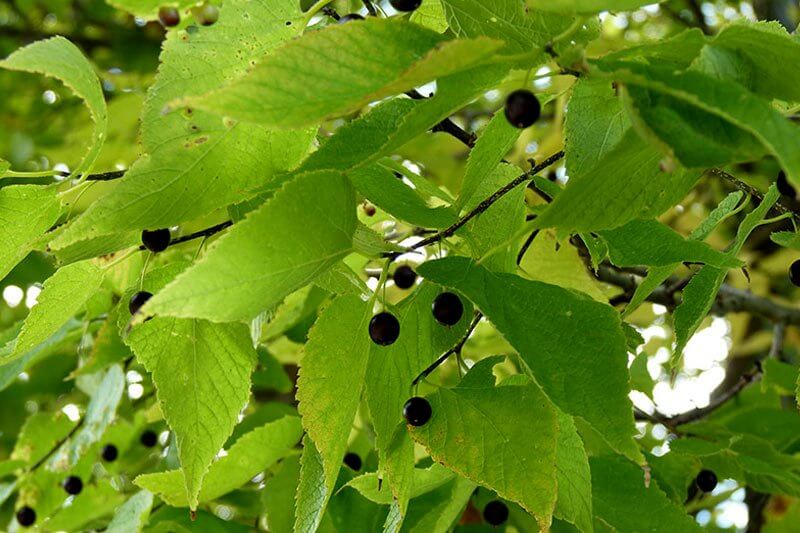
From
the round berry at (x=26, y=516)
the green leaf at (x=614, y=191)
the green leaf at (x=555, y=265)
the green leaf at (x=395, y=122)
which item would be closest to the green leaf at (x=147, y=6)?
the green leaf at (x=395, y=122)

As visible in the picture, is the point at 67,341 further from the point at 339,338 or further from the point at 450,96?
the point at 450,96

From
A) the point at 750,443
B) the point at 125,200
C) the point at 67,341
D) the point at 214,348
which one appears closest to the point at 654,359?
the point at 750,443

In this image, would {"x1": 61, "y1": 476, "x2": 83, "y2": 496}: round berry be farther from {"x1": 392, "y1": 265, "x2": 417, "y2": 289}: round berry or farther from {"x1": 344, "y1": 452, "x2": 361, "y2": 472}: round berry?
{"x1": 392, "y1": 265, "x2": 417, "y2": 289}: round berry

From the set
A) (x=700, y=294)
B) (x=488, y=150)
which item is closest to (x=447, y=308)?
(x=488, y=150)

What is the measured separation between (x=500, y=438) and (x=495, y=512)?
1.84 feet

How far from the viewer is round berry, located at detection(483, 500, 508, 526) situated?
1533mm

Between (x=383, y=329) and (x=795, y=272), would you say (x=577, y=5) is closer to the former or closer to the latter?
(x=383, y=329)

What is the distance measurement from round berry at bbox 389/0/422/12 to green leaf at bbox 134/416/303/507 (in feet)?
2.33

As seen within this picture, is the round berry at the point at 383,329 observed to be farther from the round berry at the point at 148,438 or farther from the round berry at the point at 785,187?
the round berry at the point at 148,438

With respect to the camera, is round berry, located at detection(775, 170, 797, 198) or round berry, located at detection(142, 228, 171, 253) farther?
round berry, located at detection(142, 228, 171, 253)

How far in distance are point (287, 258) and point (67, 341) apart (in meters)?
1.31

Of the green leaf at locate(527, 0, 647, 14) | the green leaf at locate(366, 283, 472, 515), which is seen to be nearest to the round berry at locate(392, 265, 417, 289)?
the green leaf at locate(366, 283, 472, 515)

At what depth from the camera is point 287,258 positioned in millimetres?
807

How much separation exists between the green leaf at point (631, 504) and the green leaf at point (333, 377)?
46 centimetres
